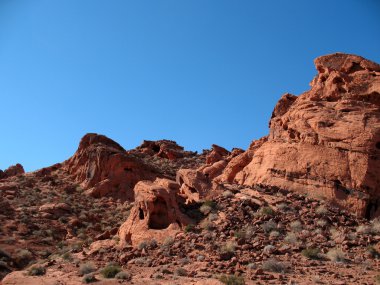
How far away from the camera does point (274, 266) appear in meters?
14.9

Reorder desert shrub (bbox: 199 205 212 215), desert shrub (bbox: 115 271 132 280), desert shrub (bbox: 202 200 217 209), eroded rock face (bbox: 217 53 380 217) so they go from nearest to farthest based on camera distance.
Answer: desert shrub (bbox: 115 271 132 280)
desert shrub (bbox: 199 205 212 215)
desert shrub (bbox: 202 200 217 209)
eroded rock face (bbox: 217 53 380 217)

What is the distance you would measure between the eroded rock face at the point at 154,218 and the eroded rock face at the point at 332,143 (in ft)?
18.6

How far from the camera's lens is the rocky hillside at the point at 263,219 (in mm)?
15625

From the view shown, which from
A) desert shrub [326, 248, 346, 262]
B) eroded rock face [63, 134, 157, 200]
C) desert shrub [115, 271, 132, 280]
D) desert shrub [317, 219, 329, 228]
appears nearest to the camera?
desert shrub [115, 271, 132, 280]

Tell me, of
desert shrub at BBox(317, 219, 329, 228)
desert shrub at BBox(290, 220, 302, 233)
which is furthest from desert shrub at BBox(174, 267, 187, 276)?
desert shrub at BBox(317, 219, 329, 228)

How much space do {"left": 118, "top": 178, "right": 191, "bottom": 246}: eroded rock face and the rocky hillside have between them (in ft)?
0.19

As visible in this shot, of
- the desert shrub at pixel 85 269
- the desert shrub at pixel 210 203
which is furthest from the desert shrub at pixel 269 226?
the desert shrub at pixel 85 269

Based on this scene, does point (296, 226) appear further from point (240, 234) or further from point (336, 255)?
point (336, 255)

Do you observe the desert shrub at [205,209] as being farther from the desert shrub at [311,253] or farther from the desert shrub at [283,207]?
the desert shrub at [311,253]

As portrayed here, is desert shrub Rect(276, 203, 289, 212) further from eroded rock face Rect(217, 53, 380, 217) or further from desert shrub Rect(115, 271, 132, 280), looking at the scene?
desert shrub Rect(115, 271, 132, 280)

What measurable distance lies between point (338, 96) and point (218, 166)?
11.4 metres

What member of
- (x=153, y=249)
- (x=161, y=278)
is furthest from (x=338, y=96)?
(x=161, y=278)

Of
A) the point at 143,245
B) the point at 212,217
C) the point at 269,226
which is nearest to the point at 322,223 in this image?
the point at 269,226

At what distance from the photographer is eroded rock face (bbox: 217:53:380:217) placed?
2247cm
